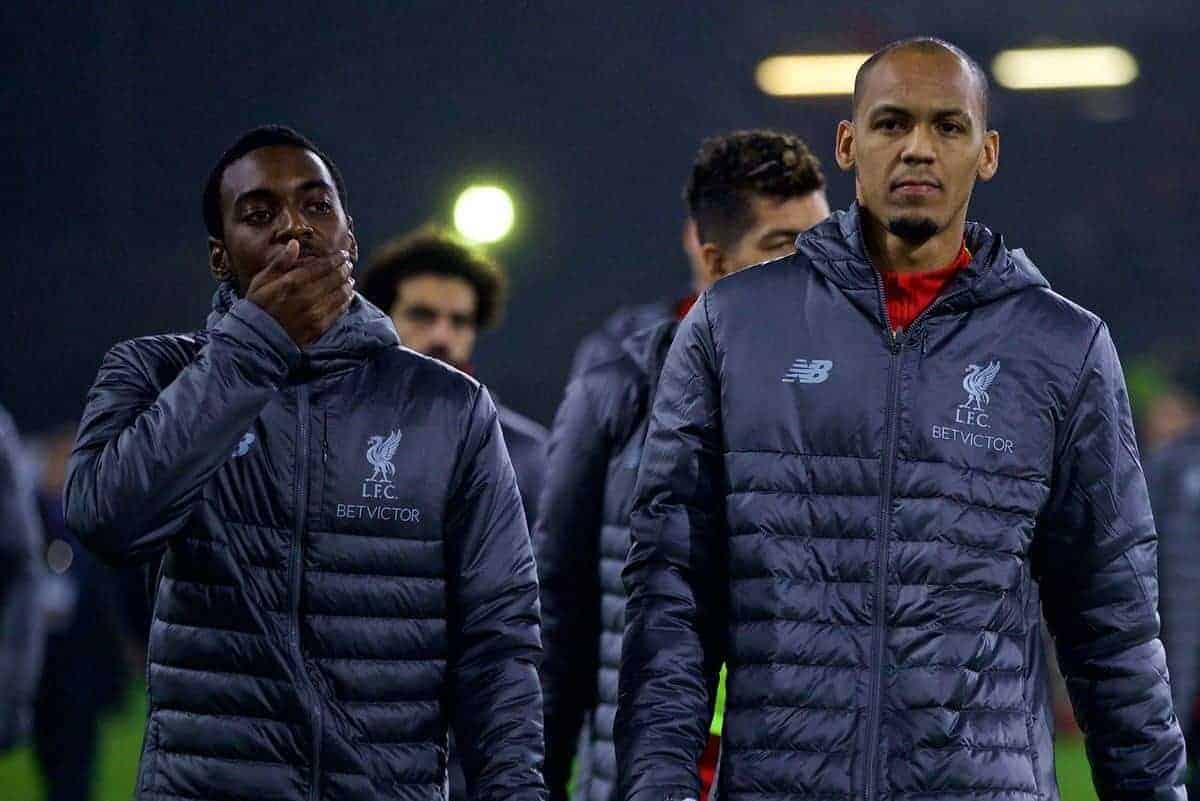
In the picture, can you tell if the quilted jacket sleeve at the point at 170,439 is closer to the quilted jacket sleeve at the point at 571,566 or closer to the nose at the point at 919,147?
A: the nose at the point at 919,147

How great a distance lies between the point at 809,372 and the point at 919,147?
381 mm

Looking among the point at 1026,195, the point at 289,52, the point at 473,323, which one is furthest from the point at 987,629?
the point at 1026,195

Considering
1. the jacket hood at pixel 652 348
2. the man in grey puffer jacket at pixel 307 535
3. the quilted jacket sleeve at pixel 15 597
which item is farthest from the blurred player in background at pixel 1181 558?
the man in grey puffer jacket at pixel 307 535

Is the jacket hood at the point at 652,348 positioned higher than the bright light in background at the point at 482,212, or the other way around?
the bright light in background at the point at 482,212

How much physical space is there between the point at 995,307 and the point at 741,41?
13.9m

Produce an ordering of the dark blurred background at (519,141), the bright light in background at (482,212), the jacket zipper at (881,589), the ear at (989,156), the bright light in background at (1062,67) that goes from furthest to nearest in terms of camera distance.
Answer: the bright light in background at (1062,67), the dark blurred background at (519,141), the bright light in background at (482,212), the ear at (989,156), the jacket zipper at (881,589)

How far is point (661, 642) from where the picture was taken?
9.91ft

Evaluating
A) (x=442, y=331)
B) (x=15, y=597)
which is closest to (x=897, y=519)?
(x=442, y=331)

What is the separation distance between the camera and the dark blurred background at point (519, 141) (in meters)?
15.2

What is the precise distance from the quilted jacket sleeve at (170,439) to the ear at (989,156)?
109 cm

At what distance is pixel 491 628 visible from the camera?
3.12m

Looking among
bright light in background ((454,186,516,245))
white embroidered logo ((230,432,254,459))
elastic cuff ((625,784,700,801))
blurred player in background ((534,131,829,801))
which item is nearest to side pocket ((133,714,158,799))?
white embroidered logo ((230,432,254,459))

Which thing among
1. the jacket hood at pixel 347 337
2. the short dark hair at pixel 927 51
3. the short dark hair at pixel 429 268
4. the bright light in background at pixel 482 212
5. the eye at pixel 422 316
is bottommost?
the jacket hood at pixel 347 337

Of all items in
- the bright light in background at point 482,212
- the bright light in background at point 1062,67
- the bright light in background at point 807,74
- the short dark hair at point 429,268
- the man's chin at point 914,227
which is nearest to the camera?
the man's chin at point 914,227
